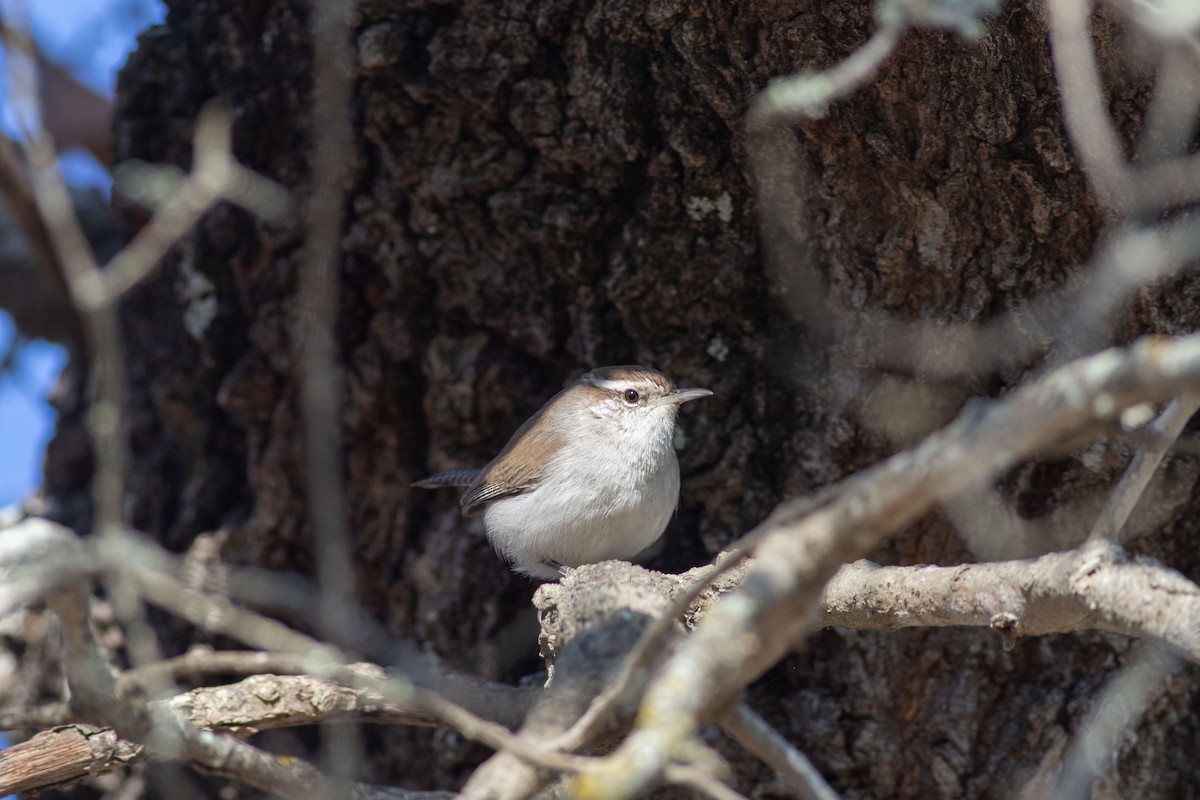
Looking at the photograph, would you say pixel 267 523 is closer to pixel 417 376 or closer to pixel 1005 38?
pixel 417 376

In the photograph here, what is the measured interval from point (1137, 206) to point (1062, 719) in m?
1.91

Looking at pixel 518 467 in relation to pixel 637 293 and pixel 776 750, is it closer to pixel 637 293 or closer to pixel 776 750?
pixel 637 293

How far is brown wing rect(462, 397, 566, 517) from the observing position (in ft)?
16.2

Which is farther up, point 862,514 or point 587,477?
point 862,514

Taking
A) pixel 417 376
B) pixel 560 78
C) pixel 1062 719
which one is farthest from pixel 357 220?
pixel 1062 719

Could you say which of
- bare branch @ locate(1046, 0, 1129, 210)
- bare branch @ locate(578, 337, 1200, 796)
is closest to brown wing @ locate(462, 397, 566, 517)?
bare branch @ locate(1046, 0, 1129, 210)

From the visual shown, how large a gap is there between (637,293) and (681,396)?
0.47 m

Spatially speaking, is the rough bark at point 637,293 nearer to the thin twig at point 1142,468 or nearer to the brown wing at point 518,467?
the brown wing at point 518,467

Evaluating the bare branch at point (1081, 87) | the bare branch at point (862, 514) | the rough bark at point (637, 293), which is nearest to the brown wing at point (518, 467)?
the rough bark at point (637, 293)

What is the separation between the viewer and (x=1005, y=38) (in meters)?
Answer: 3.77

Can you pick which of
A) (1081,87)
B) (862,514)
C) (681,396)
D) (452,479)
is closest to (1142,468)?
(862,514)

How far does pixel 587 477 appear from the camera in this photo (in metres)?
4.84

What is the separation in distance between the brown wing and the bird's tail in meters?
0.08

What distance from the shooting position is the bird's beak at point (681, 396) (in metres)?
4.69
